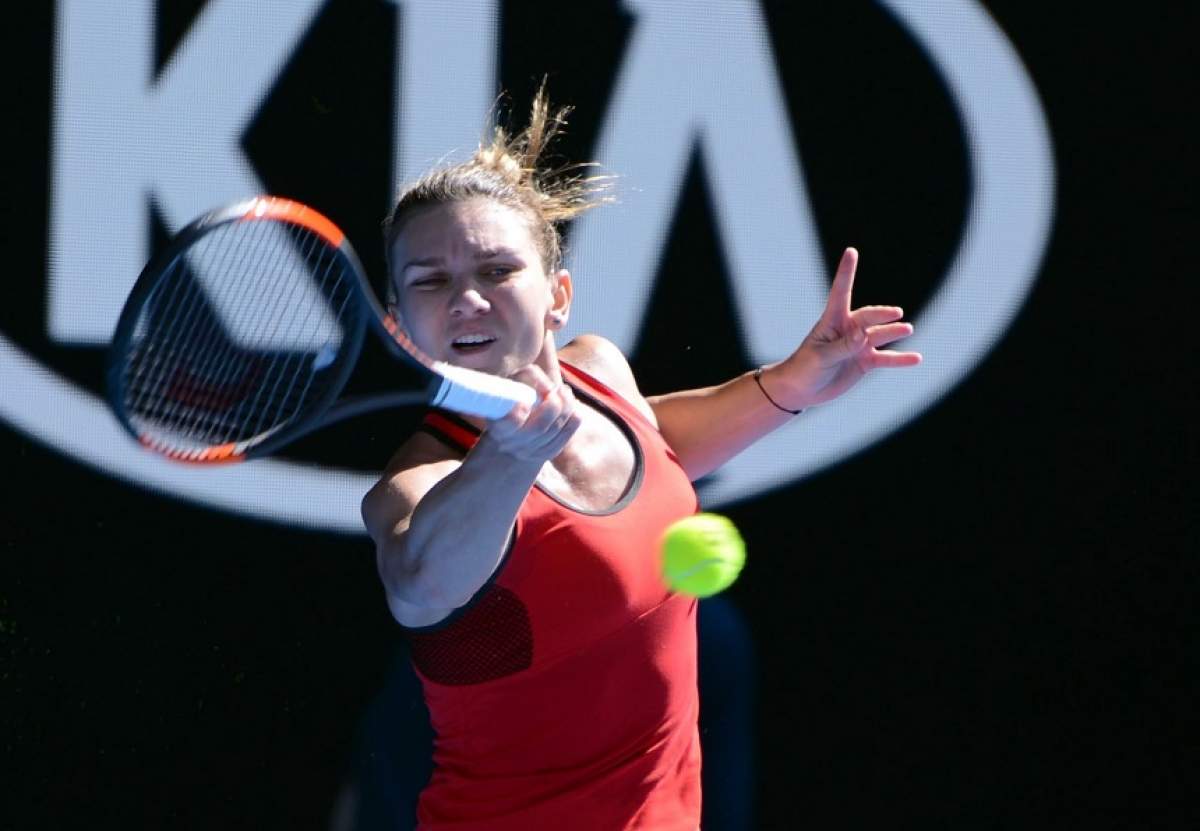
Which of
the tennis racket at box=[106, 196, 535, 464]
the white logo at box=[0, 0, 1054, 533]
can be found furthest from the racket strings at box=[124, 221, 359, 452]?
the white logo at box=[0, 0, 1054, 533]

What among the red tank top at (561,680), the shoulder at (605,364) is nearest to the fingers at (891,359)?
the shoulder at (605,364)

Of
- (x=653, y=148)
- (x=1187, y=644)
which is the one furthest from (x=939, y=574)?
(x=653, y=148)

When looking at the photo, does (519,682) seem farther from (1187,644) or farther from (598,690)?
(1187,644)

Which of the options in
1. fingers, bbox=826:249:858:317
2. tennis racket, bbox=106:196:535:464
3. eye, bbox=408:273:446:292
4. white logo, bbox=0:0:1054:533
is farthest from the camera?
white logo, bbox=0:0:1054:533

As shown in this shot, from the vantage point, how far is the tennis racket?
69.0 inches

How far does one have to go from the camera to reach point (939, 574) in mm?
3146

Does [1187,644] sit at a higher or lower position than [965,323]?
lower

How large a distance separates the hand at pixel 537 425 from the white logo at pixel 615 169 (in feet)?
3.91

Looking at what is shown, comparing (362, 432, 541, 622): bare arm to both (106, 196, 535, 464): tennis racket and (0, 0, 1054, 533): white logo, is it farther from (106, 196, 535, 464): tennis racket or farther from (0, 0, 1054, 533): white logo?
(0, 0, 1054, 533): white logo

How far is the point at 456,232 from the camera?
226 cm

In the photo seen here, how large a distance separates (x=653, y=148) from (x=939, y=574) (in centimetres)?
96

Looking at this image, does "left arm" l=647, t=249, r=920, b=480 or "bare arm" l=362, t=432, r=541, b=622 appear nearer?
"bare arm" l=362, t=432, r=541, b=622

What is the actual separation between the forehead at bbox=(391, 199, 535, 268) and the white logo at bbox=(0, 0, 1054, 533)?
705 millimetres

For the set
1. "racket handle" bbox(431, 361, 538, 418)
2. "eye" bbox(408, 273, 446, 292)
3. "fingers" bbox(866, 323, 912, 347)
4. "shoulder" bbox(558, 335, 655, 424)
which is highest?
"eye" bbox(408, 273, 446, 292)
